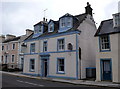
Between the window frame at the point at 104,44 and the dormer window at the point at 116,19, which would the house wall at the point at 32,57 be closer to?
the window frame at the point at 104,44

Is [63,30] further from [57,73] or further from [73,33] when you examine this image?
[57,73]

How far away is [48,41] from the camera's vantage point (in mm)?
22469

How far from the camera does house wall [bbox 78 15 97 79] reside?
1941 centimetres

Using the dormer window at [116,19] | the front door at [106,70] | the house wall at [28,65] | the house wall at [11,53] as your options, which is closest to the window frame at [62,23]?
the house wall at [28,65]

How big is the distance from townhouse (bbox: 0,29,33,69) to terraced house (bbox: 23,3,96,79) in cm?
1123

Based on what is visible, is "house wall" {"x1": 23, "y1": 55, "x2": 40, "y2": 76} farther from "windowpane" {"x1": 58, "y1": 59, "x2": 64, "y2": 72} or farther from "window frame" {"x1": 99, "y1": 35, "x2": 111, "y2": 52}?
"window frame" {"x1": 99, "y1": 35, "x2": 111, "y2": 52}

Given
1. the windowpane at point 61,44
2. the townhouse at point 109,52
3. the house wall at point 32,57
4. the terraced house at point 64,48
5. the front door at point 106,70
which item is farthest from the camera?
the house wall at point 32,57

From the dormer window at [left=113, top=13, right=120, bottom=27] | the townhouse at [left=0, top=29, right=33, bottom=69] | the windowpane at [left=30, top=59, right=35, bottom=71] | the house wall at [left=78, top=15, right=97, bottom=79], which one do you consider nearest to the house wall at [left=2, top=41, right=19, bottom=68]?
the townhouse at [left=0, top=29, right=33, bottom=69]

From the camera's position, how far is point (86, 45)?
20.6m

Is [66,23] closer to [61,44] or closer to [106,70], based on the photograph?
[61,44]

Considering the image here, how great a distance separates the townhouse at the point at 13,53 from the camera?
3582 centimetres

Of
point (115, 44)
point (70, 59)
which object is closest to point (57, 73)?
point (70, 59)

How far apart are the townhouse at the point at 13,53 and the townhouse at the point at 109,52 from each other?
905 inches

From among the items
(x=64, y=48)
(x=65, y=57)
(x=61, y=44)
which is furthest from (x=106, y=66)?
(x=61, y=44)
